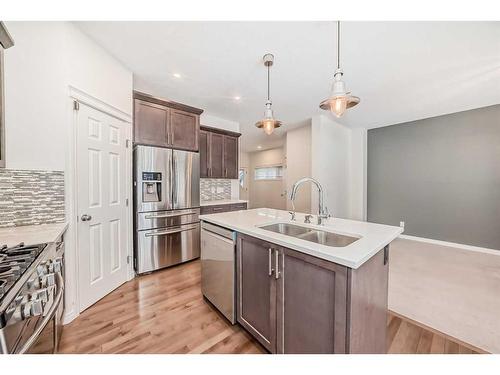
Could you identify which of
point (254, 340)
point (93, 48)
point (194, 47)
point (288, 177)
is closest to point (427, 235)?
point (288, 177)

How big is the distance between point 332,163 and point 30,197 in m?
4.57

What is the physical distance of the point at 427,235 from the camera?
4.02 m

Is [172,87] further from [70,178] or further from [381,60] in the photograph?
[381,60]

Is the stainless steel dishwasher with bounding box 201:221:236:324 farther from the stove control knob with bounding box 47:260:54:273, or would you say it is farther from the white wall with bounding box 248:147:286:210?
the white wall with bounding box 248:147:286:210

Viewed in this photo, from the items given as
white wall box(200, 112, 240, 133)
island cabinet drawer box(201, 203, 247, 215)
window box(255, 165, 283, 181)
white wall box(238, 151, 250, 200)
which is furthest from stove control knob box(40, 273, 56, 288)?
white wall box(238, 151, 250, 200)

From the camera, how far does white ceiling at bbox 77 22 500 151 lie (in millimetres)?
1717

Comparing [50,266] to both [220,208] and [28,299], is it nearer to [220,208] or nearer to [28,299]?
[28,299]

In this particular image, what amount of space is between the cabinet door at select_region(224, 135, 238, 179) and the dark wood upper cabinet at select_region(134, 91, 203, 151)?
3.13ft

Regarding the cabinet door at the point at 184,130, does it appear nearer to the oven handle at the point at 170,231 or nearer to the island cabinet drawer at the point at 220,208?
the island cabinet drawer at the point at 220,208

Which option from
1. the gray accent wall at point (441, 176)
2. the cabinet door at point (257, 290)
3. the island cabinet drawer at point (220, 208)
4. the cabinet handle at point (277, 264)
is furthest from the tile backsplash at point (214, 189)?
the gray accent wall at point (441, 176)
